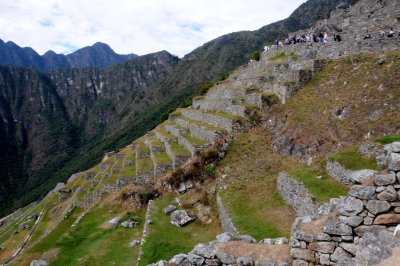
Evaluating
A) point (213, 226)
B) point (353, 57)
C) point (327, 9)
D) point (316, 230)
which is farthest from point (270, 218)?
point (327, 9)

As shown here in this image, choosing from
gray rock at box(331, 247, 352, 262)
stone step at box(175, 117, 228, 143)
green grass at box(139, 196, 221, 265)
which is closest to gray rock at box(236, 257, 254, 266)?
gray rock at box(331, 247, 352, 262)

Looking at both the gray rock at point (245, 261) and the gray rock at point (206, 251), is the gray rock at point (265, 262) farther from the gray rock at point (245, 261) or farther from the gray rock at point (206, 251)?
the gray rock at point (206, 251)

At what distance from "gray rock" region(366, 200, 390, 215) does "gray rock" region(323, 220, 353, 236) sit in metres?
0.60

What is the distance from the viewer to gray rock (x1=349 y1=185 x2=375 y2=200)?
745 centimetres

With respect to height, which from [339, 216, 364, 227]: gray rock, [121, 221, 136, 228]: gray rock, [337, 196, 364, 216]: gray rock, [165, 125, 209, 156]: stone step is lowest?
[121, 221, 136, 228]: gray rock

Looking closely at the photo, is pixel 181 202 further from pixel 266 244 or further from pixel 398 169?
pixel 398 169

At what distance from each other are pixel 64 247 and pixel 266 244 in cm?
1505

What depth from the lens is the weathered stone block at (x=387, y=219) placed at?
285 inches

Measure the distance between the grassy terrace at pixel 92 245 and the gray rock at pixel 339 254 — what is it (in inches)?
451

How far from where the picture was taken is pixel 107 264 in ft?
57.3

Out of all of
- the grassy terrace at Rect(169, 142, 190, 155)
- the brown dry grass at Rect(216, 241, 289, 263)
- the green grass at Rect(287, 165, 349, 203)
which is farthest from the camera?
the grassy terrace at Rect(169, 142, 190, 155)

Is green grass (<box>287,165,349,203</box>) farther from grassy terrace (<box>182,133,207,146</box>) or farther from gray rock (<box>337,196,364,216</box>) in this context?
grassy terrace (<box>182,133,207,146</box>)

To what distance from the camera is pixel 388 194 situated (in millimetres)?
7281

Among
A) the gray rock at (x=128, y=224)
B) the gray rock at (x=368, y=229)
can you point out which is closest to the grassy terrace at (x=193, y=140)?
the gray rock at (x=128, y=224)
